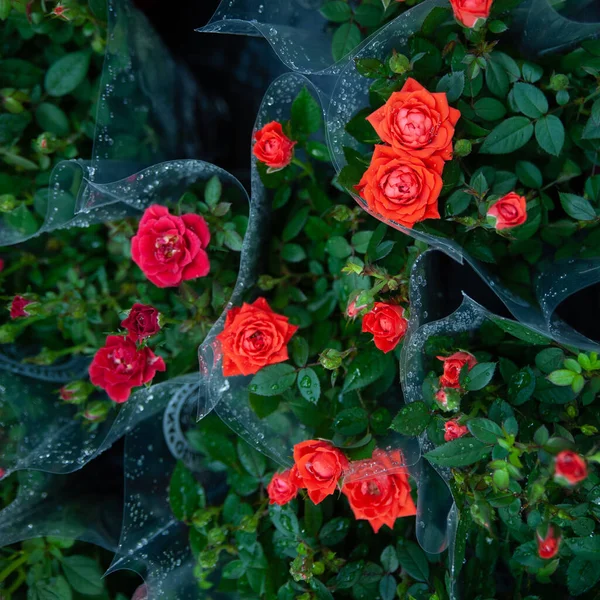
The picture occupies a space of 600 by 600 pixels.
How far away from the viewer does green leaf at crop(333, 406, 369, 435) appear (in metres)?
0.85

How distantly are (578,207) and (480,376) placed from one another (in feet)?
0.92

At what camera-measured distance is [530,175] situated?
81cm

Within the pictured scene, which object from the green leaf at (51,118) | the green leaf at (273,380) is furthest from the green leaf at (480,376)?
the green leaf at (51,118)

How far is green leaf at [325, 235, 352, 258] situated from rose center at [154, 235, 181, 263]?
0.79 ft

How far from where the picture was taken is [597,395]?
2.59 ft

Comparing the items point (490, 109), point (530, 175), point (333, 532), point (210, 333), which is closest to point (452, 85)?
point (490, 109)

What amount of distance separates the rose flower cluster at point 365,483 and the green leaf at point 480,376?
0.20 metres

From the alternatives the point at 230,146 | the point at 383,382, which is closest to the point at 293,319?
the point at 383,382

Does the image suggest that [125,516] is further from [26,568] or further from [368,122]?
[368,122]

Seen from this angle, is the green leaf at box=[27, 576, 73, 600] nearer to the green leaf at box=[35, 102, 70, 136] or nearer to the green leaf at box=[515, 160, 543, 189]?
the green leaf at box=[35, 102, 70, 136]

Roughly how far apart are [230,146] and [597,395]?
0.82 metres

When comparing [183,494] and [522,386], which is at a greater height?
[522,386]

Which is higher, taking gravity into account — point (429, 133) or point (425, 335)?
point (429, 133)

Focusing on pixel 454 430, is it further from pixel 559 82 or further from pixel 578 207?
pixel 559 82
